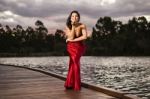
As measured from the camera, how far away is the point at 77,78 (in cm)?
909

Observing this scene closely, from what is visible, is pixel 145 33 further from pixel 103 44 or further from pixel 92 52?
pixel 92 52

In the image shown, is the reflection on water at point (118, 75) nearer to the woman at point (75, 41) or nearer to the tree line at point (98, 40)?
the woman at point (75, 41)

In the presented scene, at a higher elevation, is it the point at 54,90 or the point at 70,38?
the point at 70,38

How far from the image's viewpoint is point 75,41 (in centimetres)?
901

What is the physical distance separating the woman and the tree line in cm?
12988

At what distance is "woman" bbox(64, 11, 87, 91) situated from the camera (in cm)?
899

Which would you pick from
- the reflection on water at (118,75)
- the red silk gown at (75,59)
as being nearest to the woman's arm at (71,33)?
the red silk gown at (75,59)

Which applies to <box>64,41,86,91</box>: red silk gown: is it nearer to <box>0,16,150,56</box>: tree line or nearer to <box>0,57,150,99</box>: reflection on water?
<box>0,57,150,99</box>: reflection on water

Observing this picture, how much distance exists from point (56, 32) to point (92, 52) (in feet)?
81.1

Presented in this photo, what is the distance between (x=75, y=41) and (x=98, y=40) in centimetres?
15596

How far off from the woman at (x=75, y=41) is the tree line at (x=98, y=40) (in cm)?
12988

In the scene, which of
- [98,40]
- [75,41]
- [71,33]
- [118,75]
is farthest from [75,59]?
[98,40]

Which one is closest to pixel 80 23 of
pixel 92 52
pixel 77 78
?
pixel 77 78

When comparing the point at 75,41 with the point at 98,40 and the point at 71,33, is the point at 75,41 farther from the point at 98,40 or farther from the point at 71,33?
the point at 98,40
